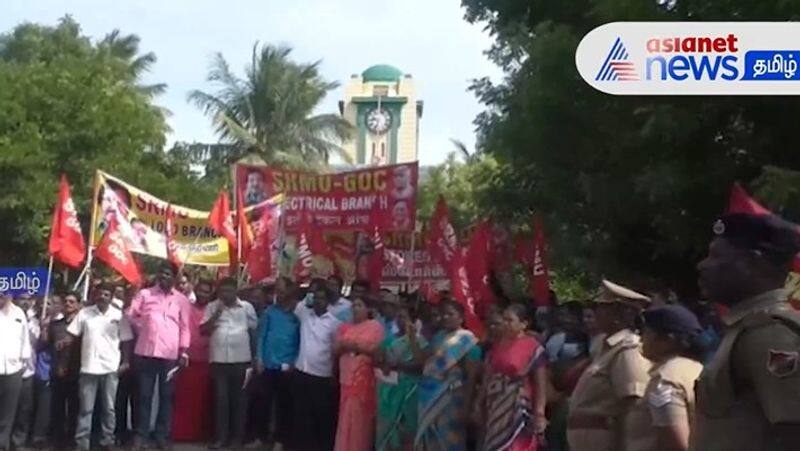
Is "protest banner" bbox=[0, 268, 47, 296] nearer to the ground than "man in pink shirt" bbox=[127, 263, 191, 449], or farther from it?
farther from it

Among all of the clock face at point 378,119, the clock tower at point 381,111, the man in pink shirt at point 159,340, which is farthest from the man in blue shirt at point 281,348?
the clock face at point 378,119

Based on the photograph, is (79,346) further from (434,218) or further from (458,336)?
(458,336)

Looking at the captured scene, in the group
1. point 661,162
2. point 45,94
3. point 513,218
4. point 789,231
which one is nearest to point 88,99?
point 45,94

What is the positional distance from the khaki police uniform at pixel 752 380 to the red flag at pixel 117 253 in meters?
12.1

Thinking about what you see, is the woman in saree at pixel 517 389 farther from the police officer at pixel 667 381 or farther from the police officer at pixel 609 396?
the police officer at pixel 667 381

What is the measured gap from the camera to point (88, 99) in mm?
32094

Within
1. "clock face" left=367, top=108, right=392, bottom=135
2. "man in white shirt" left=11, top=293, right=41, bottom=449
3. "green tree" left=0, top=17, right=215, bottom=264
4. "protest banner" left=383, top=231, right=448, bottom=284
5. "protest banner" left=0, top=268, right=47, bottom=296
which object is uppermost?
"clock face" left=367, top=108, right=392, bottom=135

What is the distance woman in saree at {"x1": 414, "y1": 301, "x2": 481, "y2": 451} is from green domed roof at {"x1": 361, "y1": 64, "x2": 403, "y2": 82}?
94.2 meters

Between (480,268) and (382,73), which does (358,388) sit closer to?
(480,268)

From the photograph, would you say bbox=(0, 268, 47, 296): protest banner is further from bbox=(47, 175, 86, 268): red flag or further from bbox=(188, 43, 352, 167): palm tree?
bbox=(188, 43, 352, 167): palm tree

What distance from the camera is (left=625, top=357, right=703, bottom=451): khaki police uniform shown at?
5059 millimetres

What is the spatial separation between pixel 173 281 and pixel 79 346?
1078mm

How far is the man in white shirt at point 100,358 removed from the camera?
13453 mm

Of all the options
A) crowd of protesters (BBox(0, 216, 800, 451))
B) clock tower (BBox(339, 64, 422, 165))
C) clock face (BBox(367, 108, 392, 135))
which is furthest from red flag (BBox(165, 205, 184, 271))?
clock face (BBox(367, 108, 392, 135))
